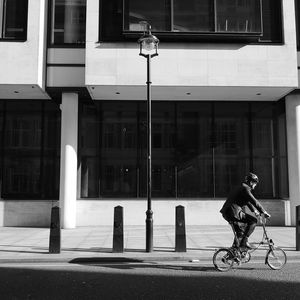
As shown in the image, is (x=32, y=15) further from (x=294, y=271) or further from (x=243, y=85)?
(x=294, y=271)

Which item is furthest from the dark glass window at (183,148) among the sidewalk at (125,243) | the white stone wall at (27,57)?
the white stone wall at (27,57)

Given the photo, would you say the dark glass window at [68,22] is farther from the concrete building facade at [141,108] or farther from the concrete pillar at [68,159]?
the concrete pillar at [68,159]

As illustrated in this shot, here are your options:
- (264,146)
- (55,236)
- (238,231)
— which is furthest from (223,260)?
(264,146)

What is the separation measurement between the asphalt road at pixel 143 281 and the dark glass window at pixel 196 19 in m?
8.66

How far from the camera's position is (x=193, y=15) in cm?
1519

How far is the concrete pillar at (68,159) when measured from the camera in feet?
51.6

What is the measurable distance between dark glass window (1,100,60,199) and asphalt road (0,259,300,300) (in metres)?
8.21

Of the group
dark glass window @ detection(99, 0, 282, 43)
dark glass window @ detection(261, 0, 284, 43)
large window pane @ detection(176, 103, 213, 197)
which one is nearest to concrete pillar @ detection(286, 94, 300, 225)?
dark glass window @ detection(261, 0, 284, 43)

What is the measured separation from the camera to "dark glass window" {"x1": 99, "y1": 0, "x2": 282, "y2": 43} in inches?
584

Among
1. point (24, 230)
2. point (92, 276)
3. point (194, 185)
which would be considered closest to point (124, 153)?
point (194, 185)

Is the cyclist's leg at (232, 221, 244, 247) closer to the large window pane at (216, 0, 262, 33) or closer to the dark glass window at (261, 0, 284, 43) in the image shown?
the large window pane at (216, 0, 262, 33)

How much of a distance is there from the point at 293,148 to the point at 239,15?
17.9 feet

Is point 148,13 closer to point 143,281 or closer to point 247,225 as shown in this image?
point 247,225

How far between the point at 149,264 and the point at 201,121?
9.50m
